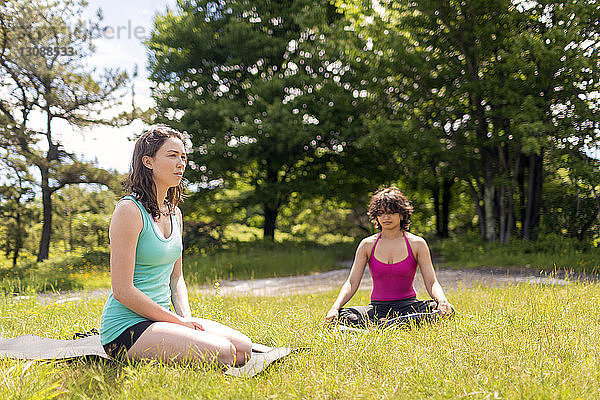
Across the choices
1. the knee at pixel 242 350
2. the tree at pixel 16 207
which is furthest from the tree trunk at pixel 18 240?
the knee at pixel 242 350

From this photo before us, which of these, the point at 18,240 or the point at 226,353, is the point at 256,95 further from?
the point at 226,353

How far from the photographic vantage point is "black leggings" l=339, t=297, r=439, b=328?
4074mm

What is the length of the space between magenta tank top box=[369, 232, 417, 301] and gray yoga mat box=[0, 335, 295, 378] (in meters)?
1.43

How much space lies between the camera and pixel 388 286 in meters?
4.47

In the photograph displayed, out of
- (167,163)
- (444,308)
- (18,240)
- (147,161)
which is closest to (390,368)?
(444,308)

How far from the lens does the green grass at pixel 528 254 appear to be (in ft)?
32.3

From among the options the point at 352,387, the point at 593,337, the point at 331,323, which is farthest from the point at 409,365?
the point at 593,337

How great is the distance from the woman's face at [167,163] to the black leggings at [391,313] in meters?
1.98

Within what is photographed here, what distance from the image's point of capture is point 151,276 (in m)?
3.11

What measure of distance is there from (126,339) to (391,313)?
2414 mm

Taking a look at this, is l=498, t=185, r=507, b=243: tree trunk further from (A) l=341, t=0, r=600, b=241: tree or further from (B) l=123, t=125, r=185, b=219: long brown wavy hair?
(B) l=123, t=125, r=185, b=219: long brown wavy hair

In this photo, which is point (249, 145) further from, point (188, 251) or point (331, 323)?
point (331, 323)

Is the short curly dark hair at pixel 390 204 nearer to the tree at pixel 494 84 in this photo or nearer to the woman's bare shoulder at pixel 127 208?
the woman's bare shoulder at pixel 127 208

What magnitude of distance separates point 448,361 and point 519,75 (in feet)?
35.5
